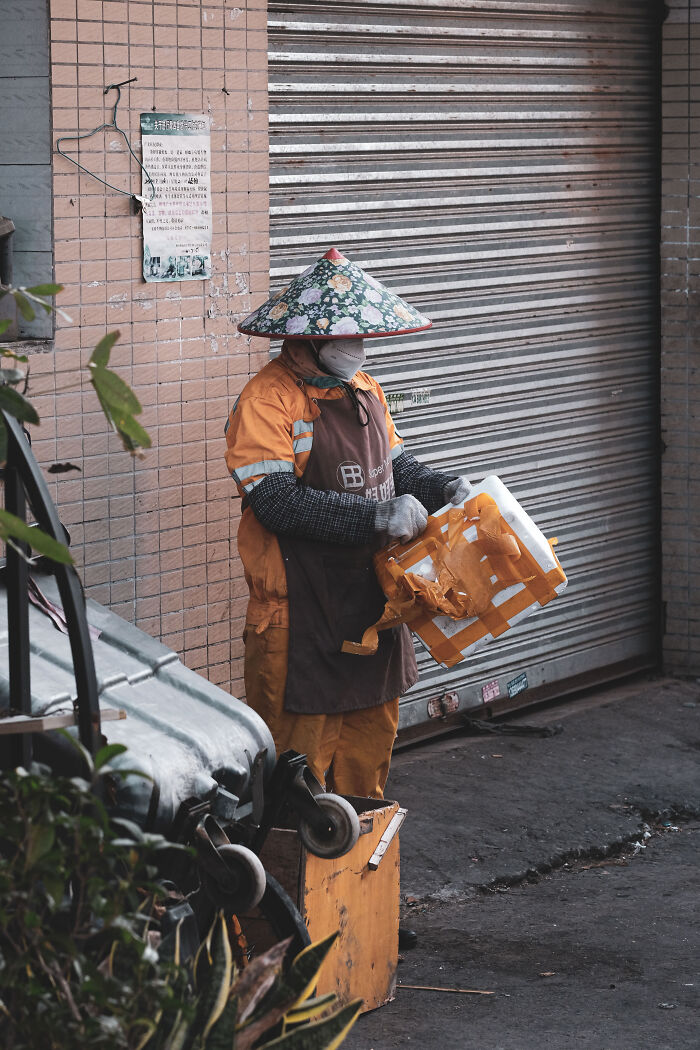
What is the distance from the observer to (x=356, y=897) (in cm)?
423

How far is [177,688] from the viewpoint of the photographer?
3.81 metres

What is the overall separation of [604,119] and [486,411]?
1770 mm

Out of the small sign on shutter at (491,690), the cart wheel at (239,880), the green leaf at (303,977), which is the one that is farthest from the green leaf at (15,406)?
the small sign on shutter at (491,690)

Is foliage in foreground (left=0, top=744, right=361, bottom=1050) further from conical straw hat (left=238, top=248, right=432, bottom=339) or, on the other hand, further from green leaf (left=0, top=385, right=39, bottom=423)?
conical straw hat (left=238, top=248, right=432, bottom=339)

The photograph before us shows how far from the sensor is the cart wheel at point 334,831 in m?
3.84

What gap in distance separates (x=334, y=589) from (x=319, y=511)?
1.15 feet

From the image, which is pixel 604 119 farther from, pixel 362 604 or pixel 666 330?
pixel 362 604

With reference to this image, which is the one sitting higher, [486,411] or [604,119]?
[604,119]

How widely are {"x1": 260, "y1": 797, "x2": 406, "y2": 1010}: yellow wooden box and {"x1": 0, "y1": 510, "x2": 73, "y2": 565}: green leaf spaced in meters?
1.91

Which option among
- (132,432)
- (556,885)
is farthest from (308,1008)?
(556,885)

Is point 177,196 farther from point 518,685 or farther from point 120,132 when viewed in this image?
point 518,685

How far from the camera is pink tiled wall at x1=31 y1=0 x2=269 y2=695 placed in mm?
4809

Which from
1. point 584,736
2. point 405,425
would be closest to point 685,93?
point 405,425

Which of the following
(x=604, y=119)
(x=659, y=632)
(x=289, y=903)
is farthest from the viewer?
(x=659, y=632)
